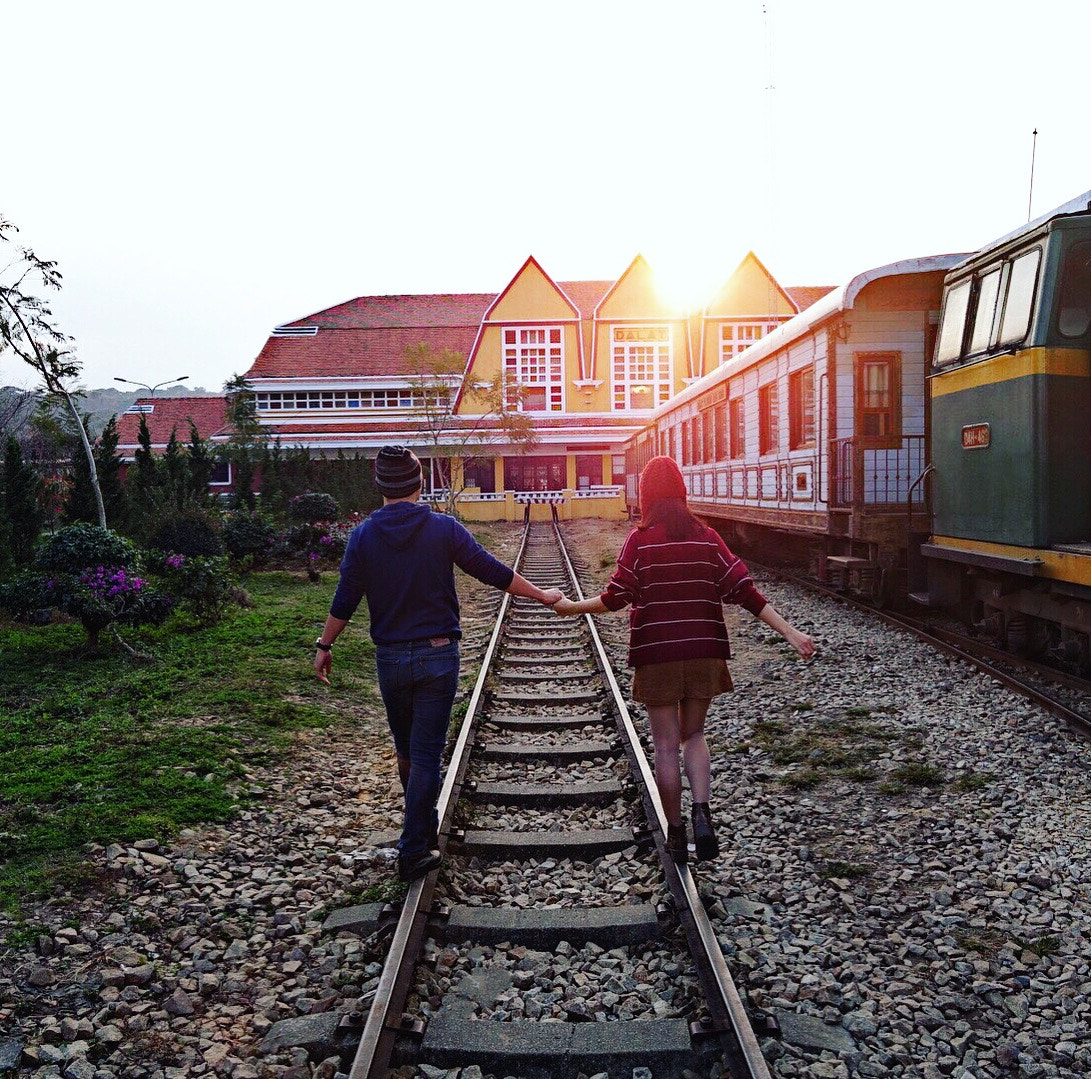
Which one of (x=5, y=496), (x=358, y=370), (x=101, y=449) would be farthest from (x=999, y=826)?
(x=358, y=370)

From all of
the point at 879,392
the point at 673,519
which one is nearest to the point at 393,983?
the point at 673,519

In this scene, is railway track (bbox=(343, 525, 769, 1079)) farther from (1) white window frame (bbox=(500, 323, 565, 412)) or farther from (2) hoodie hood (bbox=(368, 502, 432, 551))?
(1) white window frame (bbox=(500, 323, 565, 412))

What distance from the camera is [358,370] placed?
47.8 meters

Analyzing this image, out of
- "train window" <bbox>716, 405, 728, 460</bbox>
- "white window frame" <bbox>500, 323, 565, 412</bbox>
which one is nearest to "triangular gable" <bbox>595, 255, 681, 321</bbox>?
"white window frame" <bbox>500, 323, 565, 412</bbox>

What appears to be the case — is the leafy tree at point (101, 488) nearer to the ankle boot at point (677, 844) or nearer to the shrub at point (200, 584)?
the shrub at point (200, 584)

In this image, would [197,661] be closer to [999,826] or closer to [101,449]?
[999,826]

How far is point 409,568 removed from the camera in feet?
14.5

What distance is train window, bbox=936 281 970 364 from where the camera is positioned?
8.87m

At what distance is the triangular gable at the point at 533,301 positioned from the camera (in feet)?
151

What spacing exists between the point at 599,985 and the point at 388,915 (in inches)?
38.3

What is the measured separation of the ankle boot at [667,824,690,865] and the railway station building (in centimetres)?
3838

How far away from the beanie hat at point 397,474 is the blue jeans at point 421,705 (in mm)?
704

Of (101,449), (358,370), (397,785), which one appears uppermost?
(358,370)

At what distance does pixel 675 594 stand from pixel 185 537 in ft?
42.0
